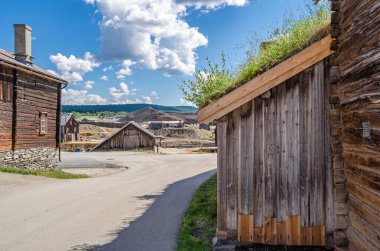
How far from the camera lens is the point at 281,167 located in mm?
6367

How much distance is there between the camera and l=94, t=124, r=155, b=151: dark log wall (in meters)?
44.6

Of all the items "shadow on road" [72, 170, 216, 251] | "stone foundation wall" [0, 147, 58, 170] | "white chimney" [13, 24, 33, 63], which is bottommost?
"shadow on road" [72, 170, 216, 251]

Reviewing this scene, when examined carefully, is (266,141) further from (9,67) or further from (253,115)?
(9,67)

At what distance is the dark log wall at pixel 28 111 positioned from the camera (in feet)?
64.3

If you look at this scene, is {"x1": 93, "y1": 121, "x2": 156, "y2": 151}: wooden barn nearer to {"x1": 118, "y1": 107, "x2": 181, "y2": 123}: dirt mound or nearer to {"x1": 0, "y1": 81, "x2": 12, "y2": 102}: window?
{"x1": 0, "y1": 81, "x2": 12, "y2": 102}: window

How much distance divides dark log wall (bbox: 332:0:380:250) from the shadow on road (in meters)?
4.29

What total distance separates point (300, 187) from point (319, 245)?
1108 mm

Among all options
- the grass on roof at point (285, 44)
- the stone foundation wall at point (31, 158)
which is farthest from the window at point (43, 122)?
the grass on roof at point (285, 44)

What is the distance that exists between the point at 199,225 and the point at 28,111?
16364 millimetres

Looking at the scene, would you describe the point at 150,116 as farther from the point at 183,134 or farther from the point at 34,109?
the point at 34,109

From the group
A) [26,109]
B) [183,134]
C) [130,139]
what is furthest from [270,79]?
[183,134]

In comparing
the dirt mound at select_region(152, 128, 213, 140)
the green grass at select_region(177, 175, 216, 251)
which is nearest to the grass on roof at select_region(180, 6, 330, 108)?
the green grass at select_region(177, 175, 216, 251)

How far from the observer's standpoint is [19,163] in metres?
20.8

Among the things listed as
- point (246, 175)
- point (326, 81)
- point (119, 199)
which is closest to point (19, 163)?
point (119, 199)
